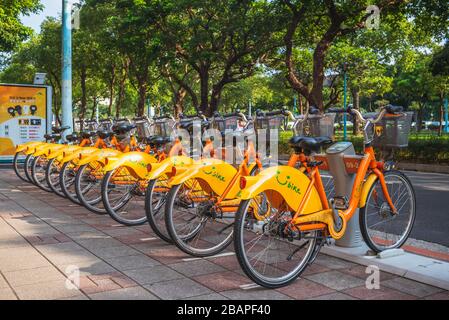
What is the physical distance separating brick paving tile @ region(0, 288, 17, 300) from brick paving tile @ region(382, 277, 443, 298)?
264 centimetres

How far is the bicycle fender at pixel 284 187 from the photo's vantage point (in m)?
3.60

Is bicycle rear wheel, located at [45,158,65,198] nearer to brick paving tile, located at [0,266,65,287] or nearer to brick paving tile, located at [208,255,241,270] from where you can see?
brick paving tile, located at [0,266,65,287]

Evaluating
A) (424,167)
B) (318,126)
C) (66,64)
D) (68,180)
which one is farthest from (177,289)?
(424,167)

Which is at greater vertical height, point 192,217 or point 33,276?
point 192,217

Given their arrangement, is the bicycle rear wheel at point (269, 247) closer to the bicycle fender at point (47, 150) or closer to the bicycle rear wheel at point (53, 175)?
the bicycle rear wheel at point (53, 175)

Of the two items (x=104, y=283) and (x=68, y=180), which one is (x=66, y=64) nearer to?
(x=68, y=180)

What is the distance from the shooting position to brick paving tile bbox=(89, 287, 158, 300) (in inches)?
135

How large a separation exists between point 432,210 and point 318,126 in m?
Result: 2.98

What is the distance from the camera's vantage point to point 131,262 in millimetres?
4320

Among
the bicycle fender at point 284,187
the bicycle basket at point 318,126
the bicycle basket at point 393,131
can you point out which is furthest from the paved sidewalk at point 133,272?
the bicycle basket at point 318,126

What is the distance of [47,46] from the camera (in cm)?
2656

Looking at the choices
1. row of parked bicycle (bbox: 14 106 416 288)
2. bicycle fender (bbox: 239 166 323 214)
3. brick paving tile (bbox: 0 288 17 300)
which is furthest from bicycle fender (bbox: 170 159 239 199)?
brick paving tile (bbox: 0 288 17 300)

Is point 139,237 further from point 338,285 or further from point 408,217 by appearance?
point 408,217
